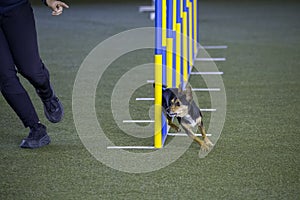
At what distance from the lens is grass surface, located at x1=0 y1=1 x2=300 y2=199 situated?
296 centimetres

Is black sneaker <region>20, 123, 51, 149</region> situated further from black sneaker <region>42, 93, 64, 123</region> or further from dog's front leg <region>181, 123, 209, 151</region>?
dog's front leg <region>181, 123, 209, 151</region>

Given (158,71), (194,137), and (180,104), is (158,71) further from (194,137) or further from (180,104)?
(194,137)

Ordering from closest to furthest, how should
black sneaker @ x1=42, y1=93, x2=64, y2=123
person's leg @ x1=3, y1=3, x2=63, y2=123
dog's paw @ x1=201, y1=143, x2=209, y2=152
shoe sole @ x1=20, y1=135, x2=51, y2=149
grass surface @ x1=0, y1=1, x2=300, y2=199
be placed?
grass surface @ x1=0, y1=1, x2=300, y2=199
person's leg @ x1=3, y1=3, x2=63, y2=123
dog's paw @ x1=201, y1=143, x2=209, y2=152
shoe sole @ x1=20, y1=135, x2=51, y2=149
black sneaker @ x1=42, y1=93, x2=64, y2=123

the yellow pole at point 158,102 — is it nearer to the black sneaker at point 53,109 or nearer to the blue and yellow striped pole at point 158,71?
the blue and yellow striped pole at point 158,71

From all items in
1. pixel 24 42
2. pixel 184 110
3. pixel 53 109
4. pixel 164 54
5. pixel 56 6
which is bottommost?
pixel 53 109

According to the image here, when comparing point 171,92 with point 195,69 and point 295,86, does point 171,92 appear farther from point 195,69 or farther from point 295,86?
point 195,69

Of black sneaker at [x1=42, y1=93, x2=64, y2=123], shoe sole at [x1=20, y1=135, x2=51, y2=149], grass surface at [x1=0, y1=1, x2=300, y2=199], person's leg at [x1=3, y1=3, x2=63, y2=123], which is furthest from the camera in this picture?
black sneaker at [x1=42, y1=93, x2=64, y2=123]

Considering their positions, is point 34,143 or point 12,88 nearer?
point 12,88

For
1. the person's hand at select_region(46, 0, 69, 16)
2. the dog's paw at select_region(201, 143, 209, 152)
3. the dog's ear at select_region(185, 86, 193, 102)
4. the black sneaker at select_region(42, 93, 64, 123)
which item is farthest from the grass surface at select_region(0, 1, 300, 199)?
the person's hand at select_region(46, 0, 69, 16)

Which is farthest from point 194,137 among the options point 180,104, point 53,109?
point 53,109

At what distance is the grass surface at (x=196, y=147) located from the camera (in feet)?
9.72

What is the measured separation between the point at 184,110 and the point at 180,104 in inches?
1.7

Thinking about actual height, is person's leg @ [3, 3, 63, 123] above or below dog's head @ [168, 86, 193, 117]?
above

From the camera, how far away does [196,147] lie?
3646 mm
